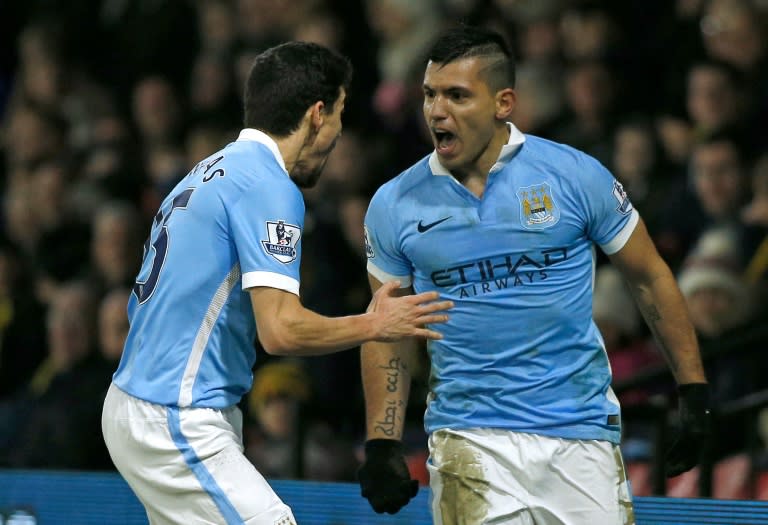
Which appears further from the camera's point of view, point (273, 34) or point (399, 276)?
point (273, 34)

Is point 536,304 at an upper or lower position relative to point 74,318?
upper

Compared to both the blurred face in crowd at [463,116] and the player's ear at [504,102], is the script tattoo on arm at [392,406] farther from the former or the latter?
the player's ear at [504,102]

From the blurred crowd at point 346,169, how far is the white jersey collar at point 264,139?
2.21 meters

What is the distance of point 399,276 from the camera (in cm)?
423

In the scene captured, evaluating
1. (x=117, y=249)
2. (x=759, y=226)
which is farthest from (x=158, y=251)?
(x=117, y=249)

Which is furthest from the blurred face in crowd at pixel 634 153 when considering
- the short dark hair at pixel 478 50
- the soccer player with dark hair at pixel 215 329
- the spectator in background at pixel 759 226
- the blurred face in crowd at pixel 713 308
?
the soccer player with dark hair at pixel 215 329

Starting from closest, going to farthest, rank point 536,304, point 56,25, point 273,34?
1. point 536,304
2. point 273,34
3. point 56,25

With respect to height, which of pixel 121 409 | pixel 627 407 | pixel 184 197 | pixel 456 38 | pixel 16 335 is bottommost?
pixel 16 335

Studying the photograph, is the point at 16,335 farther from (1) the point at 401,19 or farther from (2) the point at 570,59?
(2) the point at 570,59

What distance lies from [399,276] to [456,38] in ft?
2.49

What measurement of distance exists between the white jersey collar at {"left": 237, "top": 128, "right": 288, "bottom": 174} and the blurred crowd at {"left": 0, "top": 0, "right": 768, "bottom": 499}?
2.21m

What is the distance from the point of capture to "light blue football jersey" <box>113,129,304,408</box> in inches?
145

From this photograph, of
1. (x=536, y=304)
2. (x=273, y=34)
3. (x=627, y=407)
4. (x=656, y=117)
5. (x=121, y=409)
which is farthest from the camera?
(x=273, y=34)

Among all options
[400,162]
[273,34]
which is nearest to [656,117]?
[400,162]
